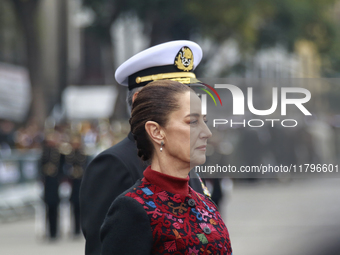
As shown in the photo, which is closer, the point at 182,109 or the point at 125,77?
the point at 182,109

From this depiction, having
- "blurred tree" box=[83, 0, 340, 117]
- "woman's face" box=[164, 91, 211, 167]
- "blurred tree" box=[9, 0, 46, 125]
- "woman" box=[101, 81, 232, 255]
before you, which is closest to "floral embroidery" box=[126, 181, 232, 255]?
"woman" box=[101, 81, 232, 255]

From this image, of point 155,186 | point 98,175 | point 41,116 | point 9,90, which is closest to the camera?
point 155,186

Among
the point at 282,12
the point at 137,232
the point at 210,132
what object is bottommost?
the point at 137,232

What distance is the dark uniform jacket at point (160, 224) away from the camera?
1.78 meters

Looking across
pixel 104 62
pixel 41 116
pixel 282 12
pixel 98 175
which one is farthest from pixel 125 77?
pixel 104 62

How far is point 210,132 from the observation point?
1938 millimetres

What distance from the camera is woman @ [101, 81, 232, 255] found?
1794 millimetres

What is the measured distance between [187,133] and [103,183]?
1.94ft

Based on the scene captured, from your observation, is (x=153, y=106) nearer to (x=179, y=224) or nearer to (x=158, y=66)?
(x=179, y=224)

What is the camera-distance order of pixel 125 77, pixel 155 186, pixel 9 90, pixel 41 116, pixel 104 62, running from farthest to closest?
pixel 104 62 < pixel 9 90 < pixel 41 116 < pixel 125 77 < pixel 155 186

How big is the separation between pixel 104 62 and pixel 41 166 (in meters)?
24.1

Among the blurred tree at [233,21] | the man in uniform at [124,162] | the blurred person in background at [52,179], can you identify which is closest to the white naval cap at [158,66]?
the man in uniform at [124,162]

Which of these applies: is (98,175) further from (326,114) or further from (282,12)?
(282,12)

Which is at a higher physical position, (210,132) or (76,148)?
(210,132)
